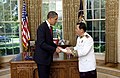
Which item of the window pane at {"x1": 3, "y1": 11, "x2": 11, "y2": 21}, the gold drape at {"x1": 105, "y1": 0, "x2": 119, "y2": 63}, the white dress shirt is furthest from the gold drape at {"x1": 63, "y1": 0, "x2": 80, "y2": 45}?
the white dress shirt

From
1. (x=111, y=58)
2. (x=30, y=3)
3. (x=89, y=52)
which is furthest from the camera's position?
(x=30, y=3)

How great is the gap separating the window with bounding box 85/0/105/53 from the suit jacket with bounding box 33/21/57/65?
3.14 m

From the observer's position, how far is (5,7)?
19.0ft

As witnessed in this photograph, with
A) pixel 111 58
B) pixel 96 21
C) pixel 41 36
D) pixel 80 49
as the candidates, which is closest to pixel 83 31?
pixel 80 49

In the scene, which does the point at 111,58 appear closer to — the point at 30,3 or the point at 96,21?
the point at 96,21

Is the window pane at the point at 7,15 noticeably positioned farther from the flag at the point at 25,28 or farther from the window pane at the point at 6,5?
the flag at the point at 25,28

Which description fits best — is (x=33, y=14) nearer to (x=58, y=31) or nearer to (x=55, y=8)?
(x=55, y=8)

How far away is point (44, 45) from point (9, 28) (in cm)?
330

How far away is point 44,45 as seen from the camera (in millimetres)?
2848

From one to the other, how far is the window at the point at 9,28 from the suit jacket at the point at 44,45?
10.2 ft

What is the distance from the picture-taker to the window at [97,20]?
5.80 m

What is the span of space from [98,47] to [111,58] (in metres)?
0.67

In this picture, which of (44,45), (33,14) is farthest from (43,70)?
(33,14)

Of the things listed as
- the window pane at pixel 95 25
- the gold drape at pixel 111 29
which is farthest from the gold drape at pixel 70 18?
the gold drape at pixel 111 29
